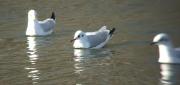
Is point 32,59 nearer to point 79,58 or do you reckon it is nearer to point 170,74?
point 79,58

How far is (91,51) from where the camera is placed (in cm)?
1922

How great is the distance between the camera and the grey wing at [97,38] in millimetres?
19766

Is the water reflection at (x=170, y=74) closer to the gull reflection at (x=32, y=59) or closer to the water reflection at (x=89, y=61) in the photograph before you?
the water reflection at (x=89, y=61)

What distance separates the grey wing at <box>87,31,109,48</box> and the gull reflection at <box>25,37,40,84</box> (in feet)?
5.36

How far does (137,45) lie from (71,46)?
1.94 m

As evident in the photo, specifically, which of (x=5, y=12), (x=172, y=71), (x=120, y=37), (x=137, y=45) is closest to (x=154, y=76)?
(x=172, y=71)

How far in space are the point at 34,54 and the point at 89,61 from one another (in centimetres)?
197

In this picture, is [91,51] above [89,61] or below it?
above

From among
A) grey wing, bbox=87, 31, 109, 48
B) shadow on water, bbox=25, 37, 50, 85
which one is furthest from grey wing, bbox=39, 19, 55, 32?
grey wing, bbox=87, 31, 109, 48

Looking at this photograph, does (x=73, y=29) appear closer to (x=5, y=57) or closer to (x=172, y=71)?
(x=5, y=57)

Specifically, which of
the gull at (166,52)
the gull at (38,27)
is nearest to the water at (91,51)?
the gull at (166,52)

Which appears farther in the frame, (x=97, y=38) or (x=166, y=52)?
(x=97, y=38)

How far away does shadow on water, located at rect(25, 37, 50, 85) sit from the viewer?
626 inches

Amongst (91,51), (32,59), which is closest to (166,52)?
(91,51)
